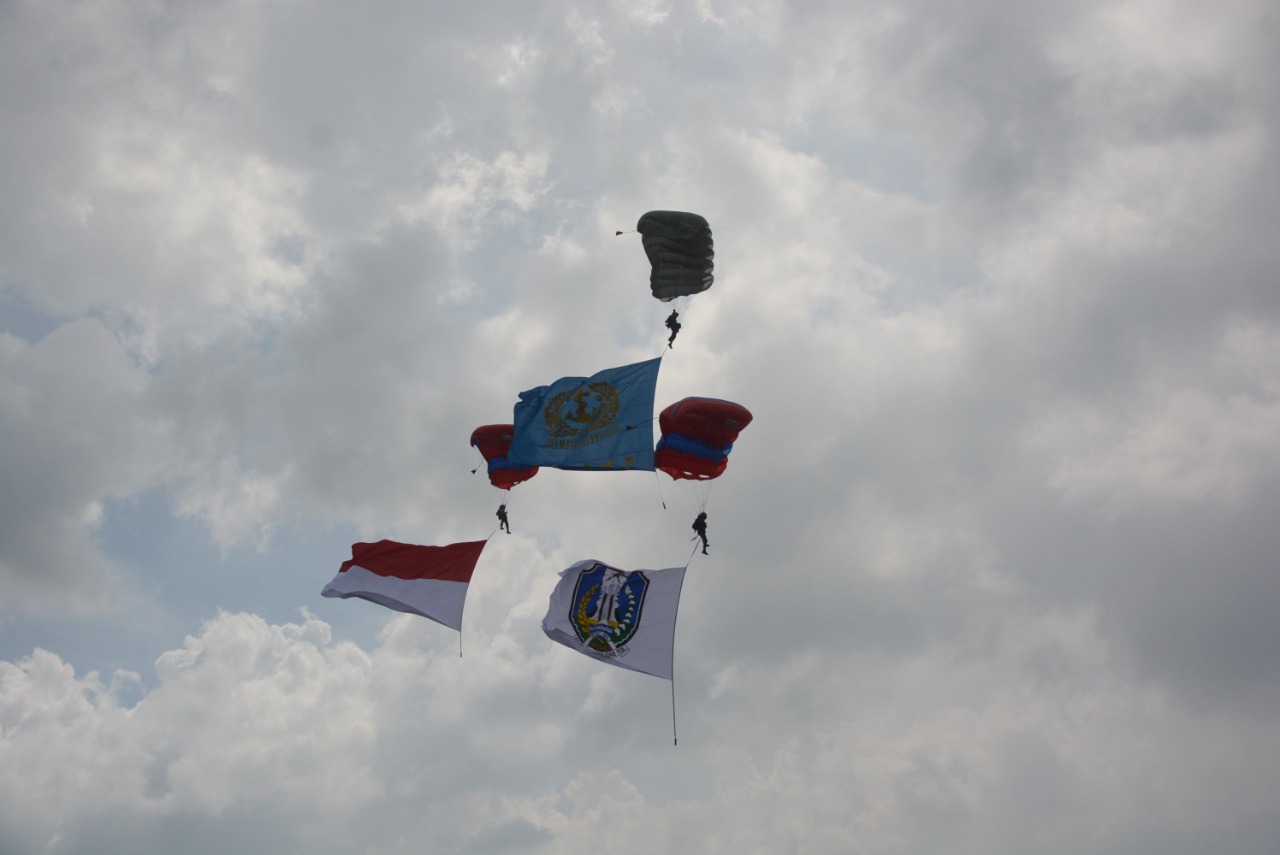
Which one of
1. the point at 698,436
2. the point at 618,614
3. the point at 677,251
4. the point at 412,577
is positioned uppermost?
the point at 677,251

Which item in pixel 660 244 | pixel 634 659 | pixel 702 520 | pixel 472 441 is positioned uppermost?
pixel 660 244

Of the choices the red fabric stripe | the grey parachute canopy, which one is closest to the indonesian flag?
the red fabric stripe

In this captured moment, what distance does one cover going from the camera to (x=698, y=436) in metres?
40.0

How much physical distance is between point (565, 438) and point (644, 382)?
342 cm

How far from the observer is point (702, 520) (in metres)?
39.4

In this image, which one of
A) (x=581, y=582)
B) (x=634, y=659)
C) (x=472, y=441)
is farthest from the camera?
(x=472, y=441)

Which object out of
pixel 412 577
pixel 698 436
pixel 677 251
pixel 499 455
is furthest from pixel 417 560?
pixel 677 251

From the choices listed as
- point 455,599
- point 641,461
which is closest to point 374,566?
point 455,599

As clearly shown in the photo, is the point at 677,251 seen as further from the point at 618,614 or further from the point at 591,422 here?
the point at 618,614

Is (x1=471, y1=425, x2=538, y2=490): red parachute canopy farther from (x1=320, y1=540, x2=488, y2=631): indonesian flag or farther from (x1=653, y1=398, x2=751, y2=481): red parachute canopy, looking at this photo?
(x1=653, y1=398, x2=751, y2=481): red parachute canopy

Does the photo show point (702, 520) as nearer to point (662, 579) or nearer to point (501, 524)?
point (662, 579)

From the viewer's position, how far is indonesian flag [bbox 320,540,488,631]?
133 ft

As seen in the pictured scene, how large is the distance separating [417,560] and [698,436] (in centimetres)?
1092

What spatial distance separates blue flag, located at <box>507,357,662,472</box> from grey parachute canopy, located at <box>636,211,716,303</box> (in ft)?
11.8
